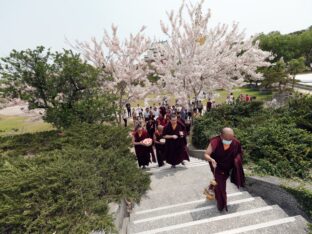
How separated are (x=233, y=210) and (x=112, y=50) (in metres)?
11.6

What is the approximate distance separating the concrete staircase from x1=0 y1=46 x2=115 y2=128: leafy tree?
4814 mm

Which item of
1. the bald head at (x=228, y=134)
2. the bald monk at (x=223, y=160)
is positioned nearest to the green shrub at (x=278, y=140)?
the bald monk at (x=223, y=160)

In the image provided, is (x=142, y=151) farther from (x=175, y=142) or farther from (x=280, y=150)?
(x=280, y=150)

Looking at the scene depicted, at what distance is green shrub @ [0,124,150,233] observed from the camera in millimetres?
3512

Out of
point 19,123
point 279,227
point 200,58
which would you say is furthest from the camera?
point 19,123

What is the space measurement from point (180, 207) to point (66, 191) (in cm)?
204

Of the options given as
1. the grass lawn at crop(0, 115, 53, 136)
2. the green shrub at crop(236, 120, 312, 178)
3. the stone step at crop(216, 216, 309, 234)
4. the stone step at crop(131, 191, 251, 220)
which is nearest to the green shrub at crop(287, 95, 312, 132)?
the green shrub at crop(236, 120, 312, 178)

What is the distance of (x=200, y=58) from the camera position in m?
13.0

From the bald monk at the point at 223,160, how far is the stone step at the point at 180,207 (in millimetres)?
394

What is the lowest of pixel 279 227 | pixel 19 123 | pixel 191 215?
pixel 19 123

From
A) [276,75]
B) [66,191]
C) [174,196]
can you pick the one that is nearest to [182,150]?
[174,196]

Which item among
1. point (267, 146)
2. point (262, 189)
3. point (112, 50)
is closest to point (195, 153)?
point (267, 146)

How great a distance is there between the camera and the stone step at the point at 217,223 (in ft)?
11.9

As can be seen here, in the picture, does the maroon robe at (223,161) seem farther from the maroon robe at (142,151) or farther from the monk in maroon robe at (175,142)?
the maroon robe at (142,151)
